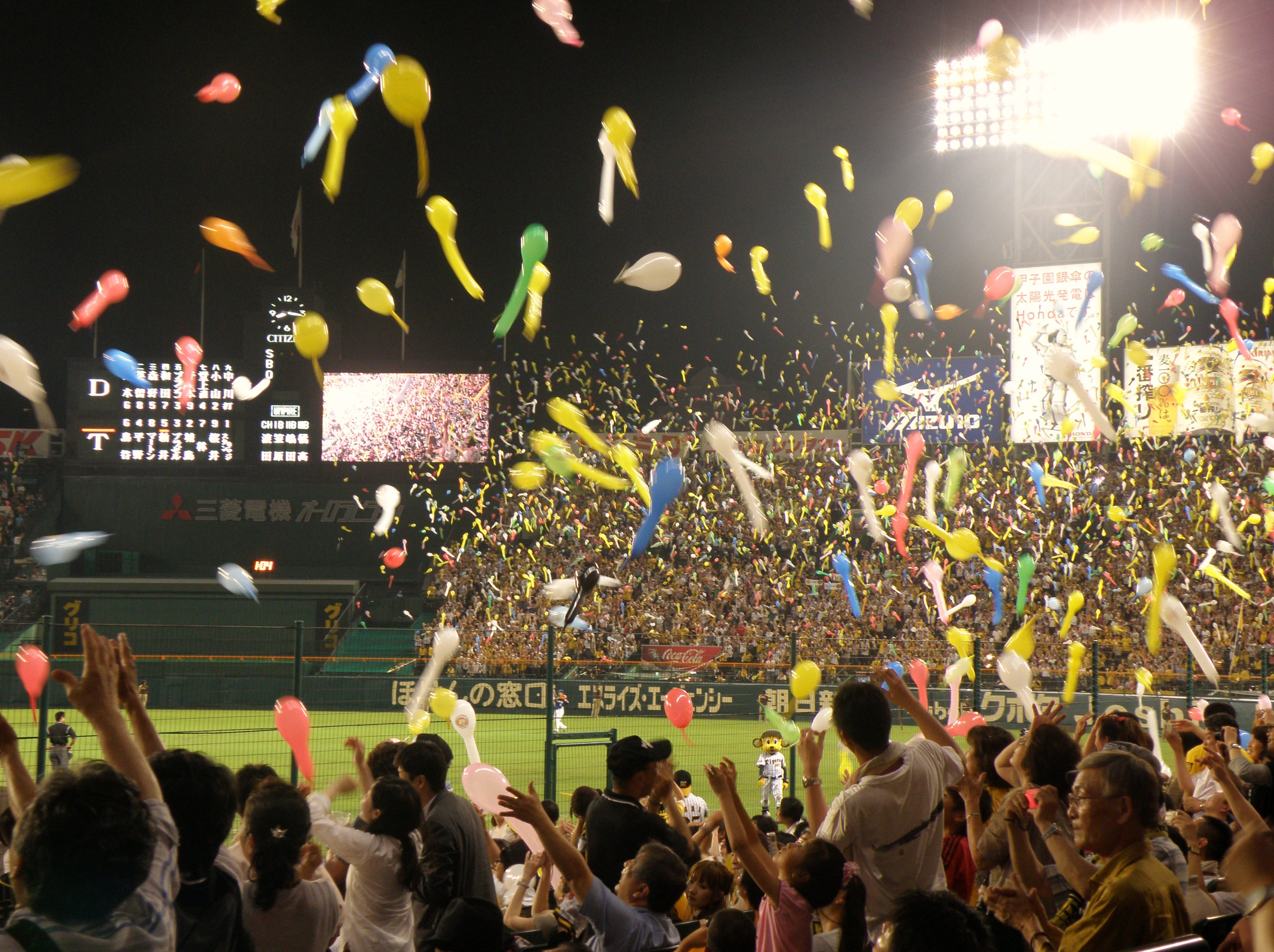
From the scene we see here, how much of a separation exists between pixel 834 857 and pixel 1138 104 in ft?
78.0

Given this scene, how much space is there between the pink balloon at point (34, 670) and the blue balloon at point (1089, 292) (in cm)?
2175

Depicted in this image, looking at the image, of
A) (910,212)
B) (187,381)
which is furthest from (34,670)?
(187,381)

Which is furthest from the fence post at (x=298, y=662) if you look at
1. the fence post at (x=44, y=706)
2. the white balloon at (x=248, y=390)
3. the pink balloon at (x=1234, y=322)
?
the white balloon at (x=248, y=390)

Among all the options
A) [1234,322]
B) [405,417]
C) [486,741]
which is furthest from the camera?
[405,417]

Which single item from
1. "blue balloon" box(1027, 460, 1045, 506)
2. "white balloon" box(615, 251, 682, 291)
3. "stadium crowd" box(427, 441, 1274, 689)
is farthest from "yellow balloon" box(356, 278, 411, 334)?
"blue balloon" box(1027, 460, 1045, 506)

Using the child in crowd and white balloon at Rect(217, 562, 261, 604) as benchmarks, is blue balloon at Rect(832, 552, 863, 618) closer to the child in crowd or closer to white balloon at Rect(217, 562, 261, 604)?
white balloon at Rect(217, 562, 261, 604)

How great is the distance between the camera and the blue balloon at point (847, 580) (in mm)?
23359

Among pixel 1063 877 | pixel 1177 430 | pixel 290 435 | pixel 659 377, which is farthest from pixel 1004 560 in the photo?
pixel 1063 877

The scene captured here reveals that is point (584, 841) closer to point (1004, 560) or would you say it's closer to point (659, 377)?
point (1004, 560)

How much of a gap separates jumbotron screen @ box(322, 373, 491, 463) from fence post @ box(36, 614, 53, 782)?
75.5ft

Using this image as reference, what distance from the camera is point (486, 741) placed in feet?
46.8

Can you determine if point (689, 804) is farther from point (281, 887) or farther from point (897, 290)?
point (897, 290)

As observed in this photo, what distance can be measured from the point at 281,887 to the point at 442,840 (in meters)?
0.90

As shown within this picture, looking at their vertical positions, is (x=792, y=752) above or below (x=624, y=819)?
below
